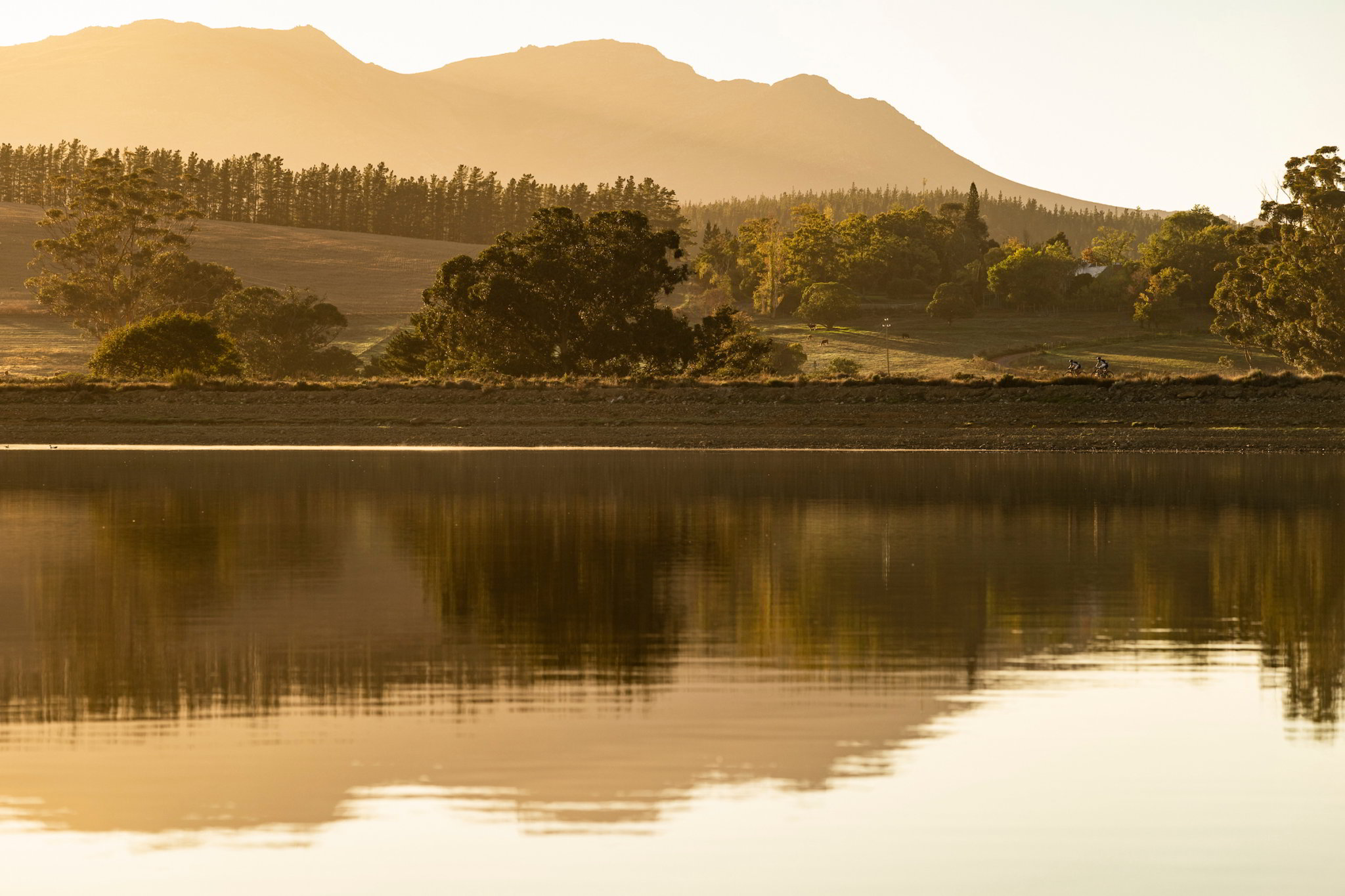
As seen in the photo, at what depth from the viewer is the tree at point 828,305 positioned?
155000mm

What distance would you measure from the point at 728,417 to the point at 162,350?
35559mm

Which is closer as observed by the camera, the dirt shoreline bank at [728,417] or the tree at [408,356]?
the dirt shoreline bank at [728,417]

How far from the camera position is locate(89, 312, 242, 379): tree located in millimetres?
84812

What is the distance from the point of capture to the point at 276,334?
10956cm

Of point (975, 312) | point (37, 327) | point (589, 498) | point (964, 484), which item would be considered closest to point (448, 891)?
point (589, 498)

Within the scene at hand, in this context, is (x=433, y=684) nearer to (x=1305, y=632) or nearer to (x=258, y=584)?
(x=258, y=584)

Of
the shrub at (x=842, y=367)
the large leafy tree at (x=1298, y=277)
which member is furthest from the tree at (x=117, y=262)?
the large leafy tree at (x=1298, y=277)

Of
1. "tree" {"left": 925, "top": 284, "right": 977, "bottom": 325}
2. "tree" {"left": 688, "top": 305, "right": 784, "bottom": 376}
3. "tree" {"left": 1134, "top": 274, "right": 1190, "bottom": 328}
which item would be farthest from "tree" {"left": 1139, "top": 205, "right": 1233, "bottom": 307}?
"tree" {"left": 688, "top": 305, "right": 784, "bottom": 376}

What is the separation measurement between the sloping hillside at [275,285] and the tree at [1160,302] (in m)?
62.7

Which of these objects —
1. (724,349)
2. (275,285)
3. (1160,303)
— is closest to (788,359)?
(724,349)

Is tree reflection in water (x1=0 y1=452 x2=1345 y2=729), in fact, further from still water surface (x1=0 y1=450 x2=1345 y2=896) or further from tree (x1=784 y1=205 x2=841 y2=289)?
tree (x1=784 y1=205 x2=841 y2=289)

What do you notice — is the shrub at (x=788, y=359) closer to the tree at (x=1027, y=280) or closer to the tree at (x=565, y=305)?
the tree at (x=565, y=305)

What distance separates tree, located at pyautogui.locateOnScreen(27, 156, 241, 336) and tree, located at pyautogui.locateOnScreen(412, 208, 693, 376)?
172 feet

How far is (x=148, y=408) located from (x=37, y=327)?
82.6 metres
